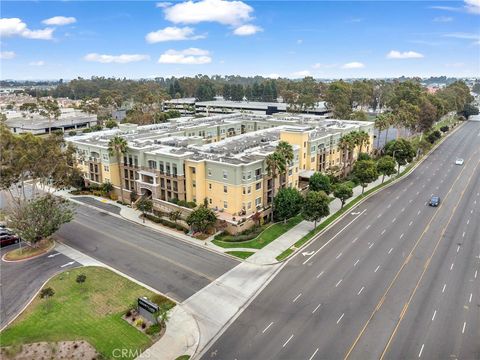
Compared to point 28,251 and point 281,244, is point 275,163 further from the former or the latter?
point 28,251

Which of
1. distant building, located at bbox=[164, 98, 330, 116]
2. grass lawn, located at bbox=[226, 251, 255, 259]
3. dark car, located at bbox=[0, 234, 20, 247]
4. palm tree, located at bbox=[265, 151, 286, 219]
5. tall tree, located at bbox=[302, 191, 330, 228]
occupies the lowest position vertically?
grass lawn, located at bbox=[226, 251, 255, 259]

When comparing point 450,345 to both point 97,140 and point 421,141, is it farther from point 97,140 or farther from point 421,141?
point 421,141

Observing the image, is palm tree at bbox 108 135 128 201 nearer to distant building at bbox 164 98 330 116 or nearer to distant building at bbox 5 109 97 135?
distant building at bbox 5 109 97 135

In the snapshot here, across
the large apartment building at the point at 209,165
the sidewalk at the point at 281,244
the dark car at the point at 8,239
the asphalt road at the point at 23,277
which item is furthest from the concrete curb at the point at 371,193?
the dark car at the point at 8,239

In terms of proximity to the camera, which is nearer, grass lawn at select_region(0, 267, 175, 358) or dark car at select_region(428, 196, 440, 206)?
grass lawn at select_region(0, 267, 175, 358)

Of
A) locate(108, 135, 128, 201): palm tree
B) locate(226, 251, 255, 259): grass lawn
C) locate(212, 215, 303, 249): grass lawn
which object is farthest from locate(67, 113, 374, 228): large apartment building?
locate(226, 251, 255, 259): grass lawn

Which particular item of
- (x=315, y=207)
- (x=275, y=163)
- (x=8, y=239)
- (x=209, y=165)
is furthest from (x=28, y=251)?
(x=315, y=207)

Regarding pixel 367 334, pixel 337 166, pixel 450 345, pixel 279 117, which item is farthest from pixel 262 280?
pixel 279 117
